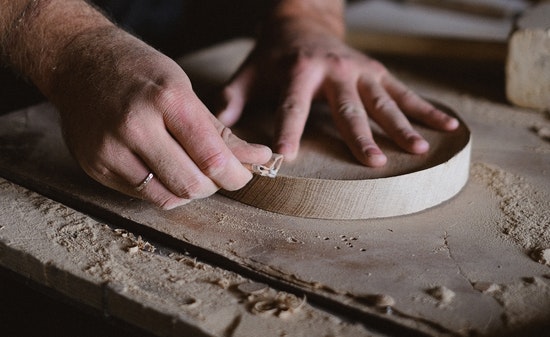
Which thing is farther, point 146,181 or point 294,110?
point 294,110

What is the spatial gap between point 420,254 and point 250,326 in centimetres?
30

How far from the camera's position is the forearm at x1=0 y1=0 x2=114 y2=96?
1030mm

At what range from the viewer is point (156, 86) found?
2.96 ft

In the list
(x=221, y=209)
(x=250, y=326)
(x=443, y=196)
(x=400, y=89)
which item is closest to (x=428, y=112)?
(x=400, y=89)

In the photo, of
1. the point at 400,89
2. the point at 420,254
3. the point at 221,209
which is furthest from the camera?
the point at 400,89

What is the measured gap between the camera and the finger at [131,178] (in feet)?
2.97

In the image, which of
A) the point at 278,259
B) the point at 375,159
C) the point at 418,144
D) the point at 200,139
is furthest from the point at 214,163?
the point at 418,144

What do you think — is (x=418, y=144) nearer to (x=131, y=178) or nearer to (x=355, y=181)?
(x=355, y=181)

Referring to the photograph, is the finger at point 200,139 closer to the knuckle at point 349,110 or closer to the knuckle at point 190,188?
the knuckle at point 190,188

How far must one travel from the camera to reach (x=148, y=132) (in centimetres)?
88

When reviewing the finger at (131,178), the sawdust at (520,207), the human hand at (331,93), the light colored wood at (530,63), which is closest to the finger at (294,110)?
the human hand at (331,93)

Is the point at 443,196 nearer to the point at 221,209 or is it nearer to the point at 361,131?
the point at 361,131

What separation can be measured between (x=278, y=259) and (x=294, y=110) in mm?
369

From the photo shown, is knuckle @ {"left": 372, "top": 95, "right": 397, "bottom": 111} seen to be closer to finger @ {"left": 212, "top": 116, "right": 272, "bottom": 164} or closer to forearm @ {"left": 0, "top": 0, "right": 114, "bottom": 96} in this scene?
finger @ {"left": 212, "top": 116, "right": 272, "bottom": 164}
